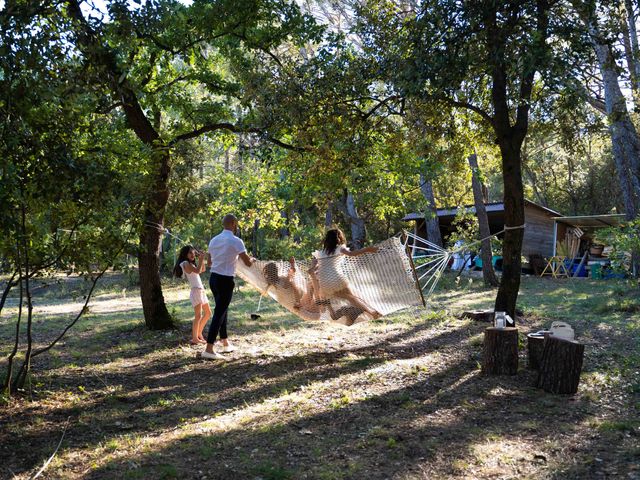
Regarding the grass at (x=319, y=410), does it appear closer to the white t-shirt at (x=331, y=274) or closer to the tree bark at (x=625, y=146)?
the white t-shirt at (x=331, y=274)

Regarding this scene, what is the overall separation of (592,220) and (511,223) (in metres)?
13.1

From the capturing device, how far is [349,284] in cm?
580

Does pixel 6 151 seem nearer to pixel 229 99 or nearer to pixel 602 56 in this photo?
pixel 229 99

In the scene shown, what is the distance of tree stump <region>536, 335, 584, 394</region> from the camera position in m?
4.41

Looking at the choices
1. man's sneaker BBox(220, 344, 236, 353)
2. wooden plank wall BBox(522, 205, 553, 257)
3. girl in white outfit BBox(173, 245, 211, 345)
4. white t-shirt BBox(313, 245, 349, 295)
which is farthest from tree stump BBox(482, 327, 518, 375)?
wooden plank wall BBox(522, 205, 553, 257)

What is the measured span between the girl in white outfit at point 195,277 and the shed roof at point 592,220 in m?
13.4

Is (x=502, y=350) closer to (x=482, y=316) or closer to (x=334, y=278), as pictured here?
(x=334, y=278)

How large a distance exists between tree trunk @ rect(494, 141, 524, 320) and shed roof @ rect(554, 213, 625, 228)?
11.6m

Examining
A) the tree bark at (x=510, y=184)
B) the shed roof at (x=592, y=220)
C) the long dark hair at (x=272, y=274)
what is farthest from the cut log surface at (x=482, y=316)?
the shed roof at (x=592, y=220)

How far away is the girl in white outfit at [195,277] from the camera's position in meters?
6.18

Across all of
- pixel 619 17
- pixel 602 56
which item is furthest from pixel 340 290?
pixel 602 56

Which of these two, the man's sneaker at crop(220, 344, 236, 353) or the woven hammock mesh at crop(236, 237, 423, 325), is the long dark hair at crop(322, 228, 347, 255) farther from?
the man's sneaker at crop(220, 344, 236, 353)

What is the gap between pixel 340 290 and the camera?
19.1 feet

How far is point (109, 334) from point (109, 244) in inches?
139
